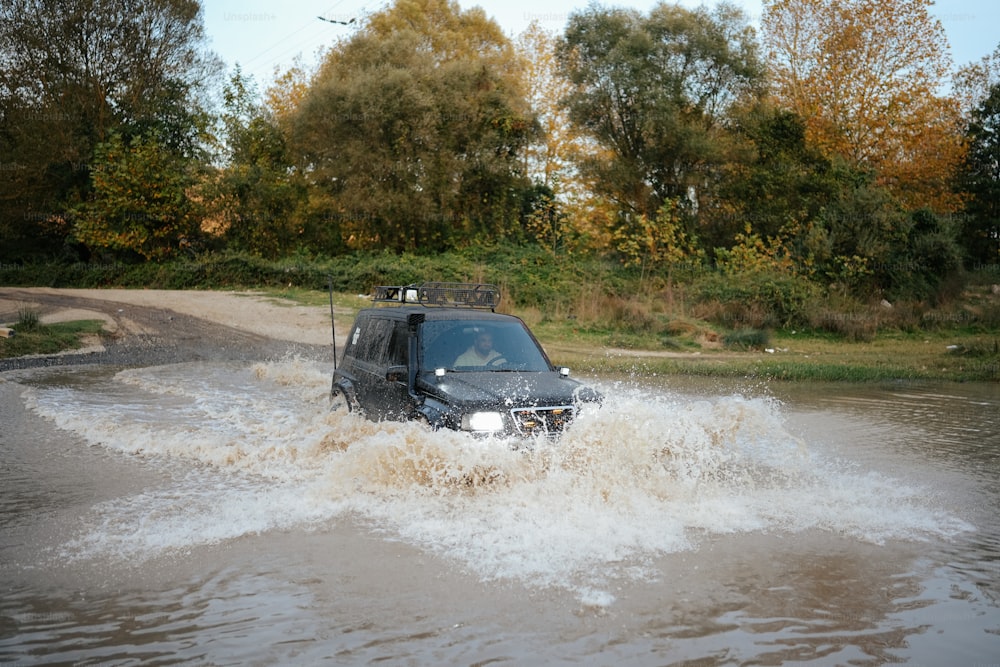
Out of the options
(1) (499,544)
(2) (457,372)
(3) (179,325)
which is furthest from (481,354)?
(3) (179,325)

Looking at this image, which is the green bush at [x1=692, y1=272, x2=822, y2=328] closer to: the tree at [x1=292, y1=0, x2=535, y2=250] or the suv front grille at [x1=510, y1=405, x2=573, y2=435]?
the tree at [x1=292, y1=0, x2=535, y2=250]

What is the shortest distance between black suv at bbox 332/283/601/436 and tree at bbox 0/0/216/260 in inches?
1359

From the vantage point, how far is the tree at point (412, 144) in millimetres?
36344

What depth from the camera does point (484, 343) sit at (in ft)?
29.4

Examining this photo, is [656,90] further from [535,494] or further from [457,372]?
[535,494]

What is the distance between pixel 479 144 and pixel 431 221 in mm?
4041

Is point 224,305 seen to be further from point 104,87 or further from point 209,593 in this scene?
point 209,593

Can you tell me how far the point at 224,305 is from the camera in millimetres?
27391

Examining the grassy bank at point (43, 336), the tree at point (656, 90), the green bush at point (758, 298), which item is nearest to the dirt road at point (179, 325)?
the grassy bank at point (43, 336)

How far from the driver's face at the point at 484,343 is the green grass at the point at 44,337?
13.4m

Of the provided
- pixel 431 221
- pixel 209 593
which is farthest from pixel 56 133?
pixel 209 593

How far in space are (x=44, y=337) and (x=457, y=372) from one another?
14.9m

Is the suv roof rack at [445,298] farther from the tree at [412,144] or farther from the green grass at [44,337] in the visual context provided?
the tree at [412,144]

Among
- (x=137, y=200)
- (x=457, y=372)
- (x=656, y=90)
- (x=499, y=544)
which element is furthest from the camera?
Result: (x=137, y=200)
